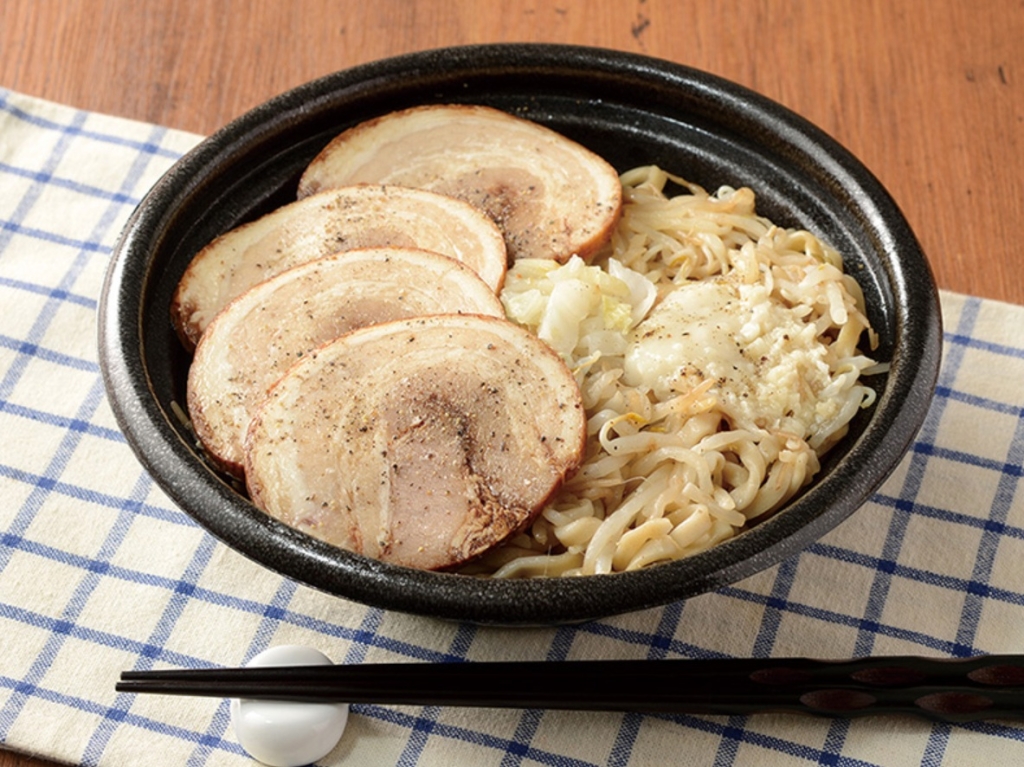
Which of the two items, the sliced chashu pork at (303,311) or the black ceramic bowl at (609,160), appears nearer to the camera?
the black ceramic bowl at (609,160)

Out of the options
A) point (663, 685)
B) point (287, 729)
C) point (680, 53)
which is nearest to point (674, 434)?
point (663, 685)

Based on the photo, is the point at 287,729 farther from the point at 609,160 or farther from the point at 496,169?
the point at 609,160

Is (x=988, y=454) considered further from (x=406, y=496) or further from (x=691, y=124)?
(x=406, y=496)

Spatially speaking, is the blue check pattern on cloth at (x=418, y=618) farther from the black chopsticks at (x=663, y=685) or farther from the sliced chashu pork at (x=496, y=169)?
the sliced chashu pork at (x=496, y=169)

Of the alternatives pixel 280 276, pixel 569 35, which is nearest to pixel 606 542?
pixel 280 276

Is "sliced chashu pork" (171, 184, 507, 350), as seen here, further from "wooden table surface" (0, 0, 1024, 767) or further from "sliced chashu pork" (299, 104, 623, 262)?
"wooden table surface" (0, 0, 1024, 767)

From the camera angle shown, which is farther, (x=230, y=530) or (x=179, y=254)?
(x=179, y=254)

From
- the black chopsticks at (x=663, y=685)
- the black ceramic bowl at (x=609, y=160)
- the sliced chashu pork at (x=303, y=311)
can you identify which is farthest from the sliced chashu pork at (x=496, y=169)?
the black chopsticks at (x=663, y=685)
